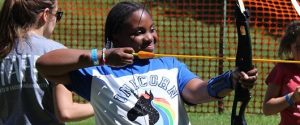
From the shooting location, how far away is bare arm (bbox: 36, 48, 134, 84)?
2977mm

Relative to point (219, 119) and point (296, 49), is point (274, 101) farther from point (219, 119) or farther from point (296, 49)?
point (219, 119)

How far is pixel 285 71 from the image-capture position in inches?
179

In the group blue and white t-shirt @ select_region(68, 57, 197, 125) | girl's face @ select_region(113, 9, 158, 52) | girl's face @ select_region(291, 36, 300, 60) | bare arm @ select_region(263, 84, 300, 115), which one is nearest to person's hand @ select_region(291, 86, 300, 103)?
bare arm @ select_region(263, 84, 300, 115)

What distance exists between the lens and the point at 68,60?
3.14 metres

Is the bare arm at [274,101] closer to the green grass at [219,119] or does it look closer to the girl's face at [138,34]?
the girl's face at [138,34]

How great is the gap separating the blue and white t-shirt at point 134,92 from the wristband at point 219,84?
196mm

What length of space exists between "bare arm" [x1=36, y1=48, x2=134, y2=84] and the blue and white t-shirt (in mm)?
104

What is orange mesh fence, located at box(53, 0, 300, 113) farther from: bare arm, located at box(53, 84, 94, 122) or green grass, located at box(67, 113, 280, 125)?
bare arm, located at box(53, 84, 94, 122)

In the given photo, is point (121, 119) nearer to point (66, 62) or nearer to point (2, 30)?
point (66, 62)

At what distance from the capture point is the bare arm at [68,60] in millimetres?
2977

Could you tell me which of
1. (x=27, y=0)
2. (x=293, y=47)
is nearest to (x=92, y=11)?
(x=293, y=47)

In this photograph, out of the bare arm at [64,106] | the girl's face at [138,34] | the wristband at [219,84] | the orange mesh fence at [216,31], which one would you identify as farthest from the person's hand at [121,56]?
the orange mesh fence at [216,31]

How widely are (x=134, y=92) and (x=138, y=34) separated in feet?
0.89

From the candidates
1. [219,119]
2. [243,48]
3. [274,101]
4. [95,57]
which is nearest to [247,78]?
[243,48]
